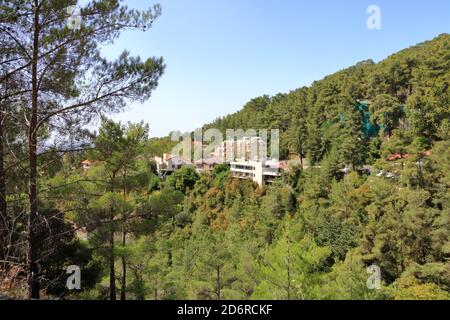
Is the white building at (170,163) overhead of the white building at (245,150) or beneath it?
beneath

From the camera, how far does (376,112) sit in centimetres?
2344

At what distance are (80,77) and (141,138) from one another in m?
3.00

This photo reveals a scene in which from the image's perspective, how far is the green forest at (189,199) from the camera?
4992mm

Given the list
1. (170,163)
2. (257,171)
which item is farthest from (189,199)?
(170,163)

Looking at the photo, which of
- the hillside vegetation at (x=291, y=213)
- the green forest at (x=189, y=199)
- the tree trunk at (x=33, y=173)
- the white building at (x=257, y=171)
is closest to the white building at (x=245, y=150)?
the white building at (x=257, y=171)

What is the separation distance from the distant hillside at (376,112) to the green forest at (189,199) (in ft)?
0.42

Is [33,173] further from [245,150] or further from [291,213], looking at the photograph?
[245,150]

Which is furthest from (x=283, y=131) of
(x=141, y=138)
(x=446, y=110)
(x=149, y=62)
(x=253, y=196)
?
(x=149, y=62)

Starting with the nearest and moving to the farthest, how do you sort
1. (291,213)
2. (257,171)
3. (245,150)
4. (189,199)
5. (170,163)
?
1. (291,213)
2. (257,171)
3. (189,199)
4. (245,150)
5. (170,163)

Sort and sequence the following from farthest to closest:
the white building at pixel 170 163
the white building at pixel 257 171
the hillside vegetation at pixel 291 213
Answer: the white building at pixel 170 163 < the white building at pixel 257 171 < the hillside vegetation at pixel 291 213

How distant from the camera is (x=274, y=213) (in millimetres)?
20906

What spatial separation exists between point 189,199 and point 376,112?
16.1m

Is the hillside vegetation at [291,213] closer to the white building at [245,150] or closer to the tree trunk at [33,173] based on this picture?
the tree trunk at [33,173]
